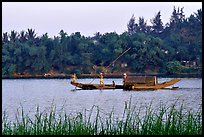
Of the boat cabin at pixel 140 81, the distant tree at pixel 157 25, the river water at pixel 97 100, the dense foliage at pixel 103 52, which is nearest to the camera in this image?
the river water at pixel 97 100

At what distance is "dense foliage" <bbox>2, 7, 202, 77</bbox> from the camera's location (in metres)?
38.7

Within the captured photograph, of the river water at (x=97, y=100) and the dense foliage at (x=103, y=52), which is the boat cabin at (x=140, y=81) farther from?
the dense foliage at (x=103, y=52)

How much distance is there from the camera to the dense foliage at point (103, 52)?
38.7m

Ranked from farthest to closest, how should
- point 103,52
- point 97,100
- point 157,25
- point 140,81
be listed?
point 157,25, point 103,52, point 140,81, point 97,100

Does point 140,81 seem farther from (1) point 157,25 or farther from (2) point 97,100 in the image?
(1) point 157,25

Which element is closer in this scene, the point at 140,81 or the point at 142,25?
the point at 140,81

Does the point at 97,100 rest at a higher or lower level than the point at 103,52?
lower

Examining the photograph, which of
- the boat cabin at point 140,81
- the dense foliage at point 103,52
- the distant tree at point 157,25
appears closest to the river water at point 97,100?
the boat cabin at point 140,81

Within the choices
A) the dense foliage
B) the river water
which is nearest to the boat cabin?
the river water

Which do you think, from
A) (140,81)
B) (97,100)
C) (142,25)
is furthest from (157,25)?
(97,100)

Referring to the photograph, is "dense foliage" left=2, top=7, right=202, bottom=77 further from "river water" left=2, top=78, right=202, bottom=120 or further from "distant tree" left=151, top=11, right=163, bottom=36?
"river water" left=2, top=78, right=202, bottom=120

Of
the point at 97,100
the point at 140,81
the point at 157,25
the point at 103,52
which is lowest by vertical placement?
the point at 97,100

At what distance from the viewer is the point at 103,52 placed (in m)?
39.7

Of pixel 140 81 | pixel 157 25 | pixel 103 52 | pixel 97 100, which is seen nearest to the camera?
pixel 97 100
